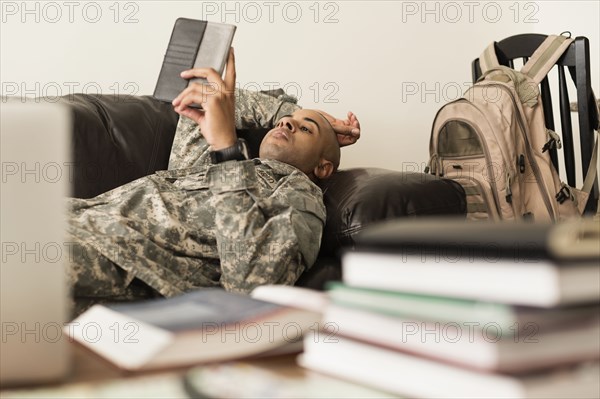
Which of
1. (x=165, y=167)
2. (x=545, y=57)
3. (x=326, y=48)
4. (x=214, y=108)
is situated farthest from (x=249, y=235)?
(x=326, y=48)

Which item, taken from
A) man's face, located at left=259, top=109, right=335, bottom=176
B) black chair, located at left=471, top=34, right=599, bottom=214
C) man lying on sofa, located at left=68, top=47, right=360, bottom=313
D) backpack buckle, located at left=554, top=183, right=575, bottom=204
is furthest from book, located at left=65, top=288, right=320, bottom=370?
black chair, located at left=471, top=34, right=599, bottom=214

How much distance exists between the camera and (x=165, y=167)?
7.65 feet


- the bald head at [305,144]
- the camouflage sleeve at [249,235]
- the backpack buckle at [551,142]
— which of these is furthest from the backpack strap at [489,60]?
the camouflage sleeve at [249,235]

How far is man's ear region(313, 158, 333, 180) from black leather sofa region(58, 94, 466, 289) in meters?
0.04

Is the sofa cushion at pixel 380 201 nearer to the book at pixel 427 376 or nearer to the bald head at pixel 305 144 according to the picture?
the bald head at pixel 305 144

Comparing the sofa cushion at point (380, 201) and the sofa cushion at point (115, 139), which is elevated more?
the sofa cushion at point (115, 139)

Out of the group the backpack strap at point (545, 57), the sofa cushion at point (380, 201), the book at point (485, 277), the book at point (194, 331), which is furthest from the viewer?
the backpack strap at point (545, 57)

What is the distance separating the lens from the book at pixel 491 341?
457 mm

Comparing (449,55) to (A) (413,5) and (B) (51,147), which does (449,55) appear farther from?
(B) (51,147)

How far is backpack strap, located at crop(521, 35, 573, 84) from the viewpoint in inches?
95.0

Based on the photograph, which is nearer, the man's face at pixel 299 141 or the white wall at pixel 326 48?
the man's face at pixel 299 141

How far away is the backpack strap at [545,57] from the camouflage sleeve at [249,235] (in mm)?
1126

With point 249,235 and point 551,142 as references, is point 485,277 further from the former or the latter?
point 551,142

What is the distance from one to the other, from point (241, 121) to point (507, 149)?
2.67 ft
